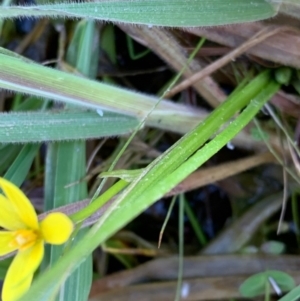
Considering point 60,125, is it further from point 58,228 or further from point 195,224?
point 195,224

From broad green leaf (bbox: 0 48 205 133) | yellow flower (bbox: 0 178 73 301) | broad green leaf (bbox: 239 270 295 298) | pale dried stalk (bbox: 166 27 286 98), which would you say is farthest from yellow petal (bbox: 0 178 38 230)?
broad green leaf (bbox: 239 270 295 298)

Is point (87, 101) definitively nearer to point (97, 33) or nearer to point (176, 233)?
point (97, 33)

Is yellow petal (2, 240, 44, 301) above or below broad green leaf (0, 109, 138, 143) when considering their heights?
below

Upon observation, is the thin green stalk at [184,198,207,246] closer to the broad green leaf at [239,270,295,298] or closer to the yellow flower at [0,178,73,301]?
the broad green leaf at [239,270,295,298]

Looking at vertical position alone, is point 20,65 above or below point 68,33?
below

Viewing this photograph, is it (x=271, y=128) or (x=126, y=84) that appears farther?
(x=126, y=84)

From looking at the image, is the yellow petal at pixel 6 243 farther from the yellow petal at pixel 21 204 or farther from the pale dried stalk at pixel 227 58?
the pale dried stalk at pixel 227 58

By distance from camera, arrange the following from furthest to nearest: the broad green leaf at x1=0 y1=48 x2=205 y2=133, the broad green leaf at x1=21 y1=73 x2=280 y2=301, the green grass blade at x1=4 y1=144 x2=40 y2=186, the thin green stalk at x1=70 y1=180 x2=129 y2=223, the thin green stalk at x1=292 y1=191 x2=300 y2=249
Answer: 1. the thin green stalk at x1=292 y1=191 x2=300 y2=249
2. the green grass blade at x1=4 y1=144 x2=40 y2=186
3. the broad green leaf at x1=0 y1=48 x2=205 y2=133
4. the thin green stalk at x1=70 y1=180 x2=129 y2=223
5. the broad green leaf at x1=21 y1=73 x2=280 y2=301

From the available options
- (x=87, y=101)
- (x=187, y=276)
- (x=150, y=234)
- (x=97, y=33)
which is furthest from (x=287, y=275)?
(x=97, y=33)
